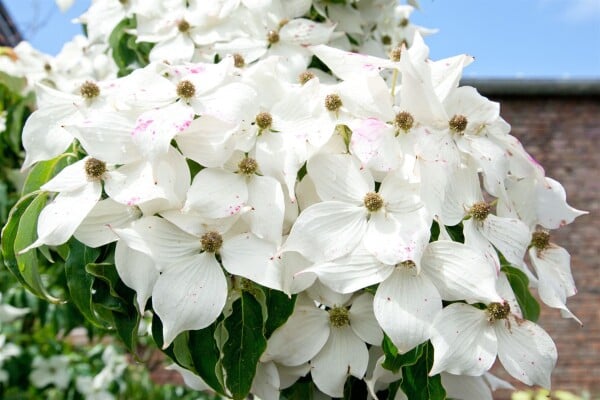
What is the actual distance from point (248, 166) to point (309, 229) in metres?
0.08

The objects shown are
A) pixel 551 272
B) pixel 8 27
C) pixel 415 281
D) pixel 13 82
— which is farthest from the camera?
pixel 8 27

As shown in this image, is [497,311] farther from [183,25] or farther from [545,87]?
[545,87]

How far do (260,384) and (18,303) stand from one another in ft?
4.01

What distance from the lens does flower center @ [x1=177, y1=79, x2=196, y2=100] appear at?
1.91 ft

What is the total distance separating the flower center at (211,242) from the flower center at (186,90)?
13 centimetres

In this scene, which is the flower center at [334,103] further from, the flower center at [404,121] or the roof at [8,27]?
the roof at [8,27]

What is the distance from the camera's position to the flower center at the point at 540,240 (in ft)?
2.10

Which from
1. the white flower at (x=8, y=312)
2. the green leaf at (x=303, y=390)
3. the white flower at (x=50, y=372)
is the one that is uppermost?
the green leaf at (x=303, y=390)

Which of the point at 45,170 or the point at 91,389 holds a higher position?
the point at 45,170

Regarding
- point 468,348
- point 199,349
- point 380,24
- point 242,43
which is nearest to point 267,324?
point 199,349

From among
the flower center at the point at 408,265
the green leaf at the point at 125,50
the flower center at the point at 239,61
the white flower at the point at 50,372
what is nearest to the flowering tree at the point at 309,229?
the flower center at the point at 408,265

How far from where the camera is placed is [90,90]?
683 mm

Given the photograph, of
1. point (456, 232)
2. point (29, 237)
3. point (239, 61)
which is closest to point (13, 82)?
point (239, 61)

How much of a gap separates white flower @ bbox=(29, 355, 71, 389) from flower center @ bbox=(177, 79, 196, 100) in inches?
59.3
